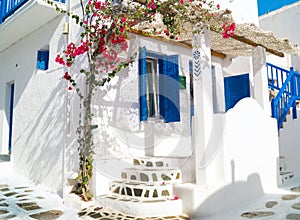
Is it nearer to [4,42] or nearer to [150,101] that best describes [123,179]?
[150,101]

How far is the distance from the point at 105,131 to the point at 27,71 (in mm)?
4281

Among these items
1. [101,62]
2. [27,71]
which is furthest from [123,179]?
Answer: [27,71]

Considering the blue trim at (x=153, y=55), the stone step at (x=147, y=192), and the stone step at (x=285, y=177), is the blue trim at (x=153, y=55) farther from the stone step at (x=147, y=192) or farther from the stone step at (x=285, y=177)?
the stone step at (x=285, y=177)

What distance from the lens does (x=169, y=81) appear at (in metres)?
8.41

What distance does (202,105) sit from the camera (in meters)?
5.75

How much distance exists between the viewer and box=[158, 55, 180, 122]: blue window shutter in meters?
8.16

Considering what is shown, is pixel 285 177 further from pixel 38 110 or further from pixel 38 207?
pixel 38 110

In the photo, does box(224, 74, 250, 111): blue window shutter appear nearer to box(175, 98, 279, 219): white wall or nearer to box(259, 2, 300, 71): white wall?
box(175, 98, 279, 219): white wall

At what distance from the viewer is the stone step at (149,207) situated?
5.19 meters

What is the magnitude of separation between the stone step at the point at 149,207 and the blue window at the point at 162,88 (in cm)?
297

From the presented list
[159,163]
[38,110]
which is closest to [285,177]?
[159,163]

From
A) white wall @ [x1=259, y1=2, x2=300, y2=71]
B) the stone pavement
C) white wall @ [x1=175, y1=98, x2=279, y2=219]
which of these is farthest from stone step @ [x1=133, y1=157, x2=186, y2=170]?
white wall @ [x1=259, y1=2, x2=300, y2=71]

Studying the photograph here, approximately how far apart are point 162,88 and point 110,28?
292 centimetres

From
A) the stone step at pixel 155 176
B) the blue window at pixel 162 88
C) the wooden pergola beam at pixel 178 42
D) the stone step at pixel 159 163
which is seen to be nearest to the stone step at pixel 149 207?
the stone step at pixel 155 176
